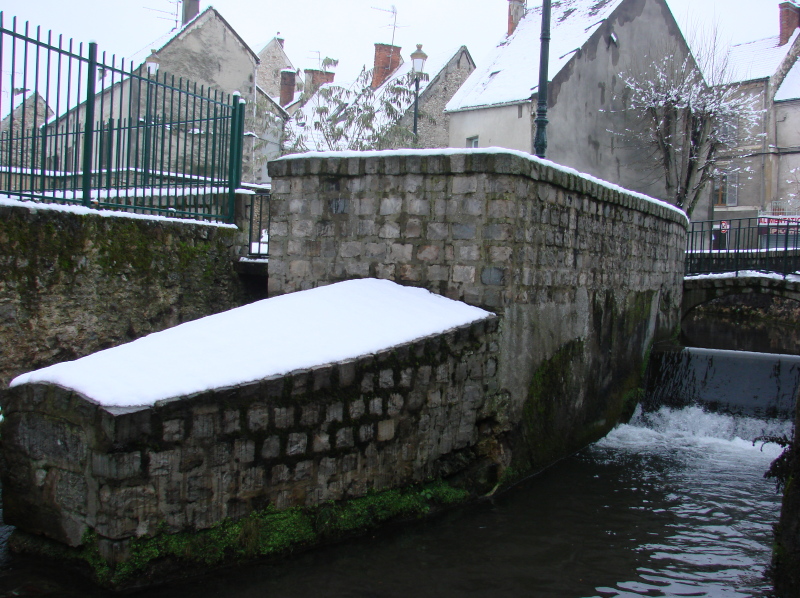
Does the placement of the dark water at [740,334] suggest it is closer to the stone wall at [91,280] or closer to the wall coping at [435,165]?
the wall coping at [435,165]

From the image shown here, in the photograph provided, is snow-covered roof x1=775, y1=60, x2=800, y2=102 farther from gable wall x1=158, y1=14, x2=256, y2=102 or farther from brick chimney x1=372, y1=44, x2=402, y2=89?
gable wall x1=158, y1=14, x2=256, y2=102

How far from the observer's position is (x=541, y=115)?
990 cm

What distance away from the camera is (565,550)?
17.4 feet

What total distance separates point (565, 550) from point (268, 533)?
7.12ft

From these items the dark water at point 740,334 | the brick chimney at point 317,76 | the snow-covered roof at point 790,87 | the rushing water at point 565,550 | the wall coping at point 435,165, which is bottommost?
the rushing water at point 565,550

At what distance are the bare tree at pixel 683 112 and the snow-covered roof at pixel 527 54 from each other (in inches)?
85.3

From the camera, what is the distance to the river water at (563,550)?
4406 mm

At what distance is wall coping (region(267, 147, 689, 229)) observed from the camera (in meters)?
6.34

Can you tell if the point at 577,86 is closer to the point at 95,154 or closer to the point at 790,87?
the point at 790,87

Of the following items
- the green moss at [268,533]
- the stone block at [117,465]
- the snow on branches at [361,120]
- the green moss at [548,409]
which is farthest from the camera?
the snow on branches at [361,120]

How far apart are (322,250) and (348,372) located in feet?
7.85

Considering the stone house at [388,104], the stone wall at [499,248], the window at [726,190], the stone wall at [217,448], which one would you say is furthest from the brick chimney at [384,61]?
the stone wall at [217,448]

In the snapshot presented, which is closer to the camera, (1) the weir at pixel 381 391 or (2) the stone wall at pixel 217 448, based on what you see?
(2) the stone wall at pixel 217 448

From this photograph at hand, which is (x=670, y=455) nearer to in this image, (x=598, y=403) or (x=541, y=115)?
(x=598, y=403)
